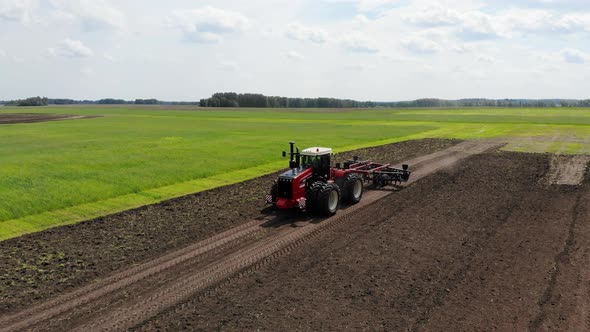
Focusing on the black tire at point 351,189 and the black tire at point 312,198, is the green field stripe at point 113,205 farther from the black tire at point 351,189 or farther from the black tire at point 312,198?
the black tire at point 351,189

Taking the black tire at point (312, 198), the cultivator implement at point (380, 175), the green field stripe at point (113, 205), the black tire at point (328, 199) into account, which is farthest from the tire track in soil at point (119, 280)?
the cultivator implement at point (380, 175)

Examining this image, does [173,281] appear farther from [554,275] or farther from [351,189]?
[554,275]

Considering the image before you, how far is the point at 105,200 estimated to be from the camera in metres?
20.1

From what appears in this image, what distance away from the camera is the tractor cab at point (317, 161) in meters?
18.4

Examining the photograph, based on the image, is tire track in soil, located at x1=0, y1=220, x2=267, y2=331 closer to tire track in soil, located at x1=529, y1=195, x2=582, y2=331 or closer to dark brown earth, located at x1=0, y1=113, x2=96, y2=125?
tire track in soil, located at x1=529, y1=195, x2=582, y2=331

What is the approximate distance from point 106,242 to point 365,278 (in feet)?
27.8

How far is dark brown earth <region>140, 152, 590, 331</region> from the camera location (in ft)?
32.0

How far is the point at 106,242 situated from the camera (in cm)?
1466

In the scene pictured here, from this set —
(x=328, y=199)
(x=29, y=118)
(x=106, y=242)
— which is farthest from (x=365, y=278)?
(x=29, y=118)

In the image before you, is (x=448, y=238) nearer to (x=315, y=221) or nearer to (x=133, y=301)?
(x=315, y=221)

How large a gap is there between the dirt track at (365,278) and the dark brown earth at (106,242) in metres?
0.72

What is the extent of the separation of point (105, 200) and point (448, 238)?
14.5 metres

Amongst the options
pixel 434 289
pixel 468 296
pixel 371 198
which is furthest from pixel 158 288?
pixel 371 198

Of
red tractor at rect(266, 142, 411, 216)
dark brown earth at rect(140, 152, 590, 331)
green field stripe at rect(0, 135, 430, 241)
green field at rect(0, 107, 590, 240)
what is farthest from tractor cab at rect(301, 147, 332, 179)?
green field at rect(0, 107, 590, 240)
